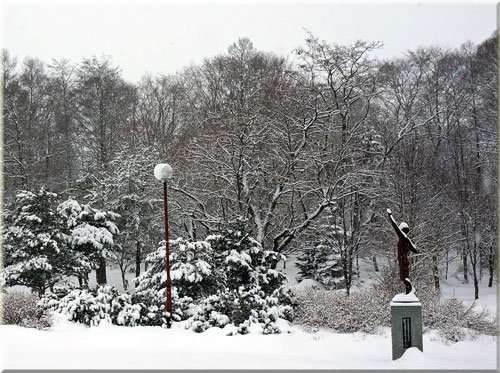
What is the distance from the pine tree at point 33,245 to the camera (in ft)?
43.4

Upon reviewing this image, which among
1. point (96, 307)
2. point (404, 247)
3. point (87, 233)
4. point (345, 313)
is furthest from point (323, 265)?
point (404, 247)

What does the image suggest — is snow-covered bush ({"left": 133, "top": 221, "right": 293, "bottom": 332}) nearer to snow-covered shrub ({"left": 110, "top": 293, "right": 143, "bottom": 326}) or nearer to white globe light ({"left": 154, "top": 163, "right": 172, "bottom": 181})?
snow-covered shrub ({"left": 110, "top": 293, "right": 143, "bottom": 326})

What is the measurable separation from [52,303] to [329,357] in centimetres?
562

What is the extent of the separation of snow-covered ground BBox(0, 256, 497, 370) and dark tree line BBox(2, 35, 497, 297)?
507cm

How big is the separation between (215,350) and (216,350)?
15 millimetres

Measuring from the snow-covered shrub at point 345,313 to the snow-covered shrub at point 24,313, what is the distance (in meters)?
4.86

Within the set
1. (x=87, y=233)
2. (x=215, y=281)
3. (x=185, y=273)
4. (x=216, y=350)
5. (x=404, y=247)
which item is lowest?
(x=216, y=350)

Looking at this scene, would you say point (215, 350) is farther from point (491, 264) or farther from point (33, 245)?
point (491, 264)

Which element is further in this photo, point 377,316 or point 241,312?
point 377,316

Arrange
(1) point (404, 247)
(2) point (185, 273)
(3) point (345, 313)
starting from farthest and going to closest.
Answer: (2) point (185, 273)
(3) point (345, 313)
(1) point (404, 247)

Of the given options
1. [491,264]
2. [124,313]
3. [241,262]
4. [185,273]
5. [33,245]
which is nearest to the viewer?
[124,313]

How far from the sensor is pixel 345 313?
9.67m

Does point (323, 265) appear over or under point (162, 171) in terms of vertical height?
under

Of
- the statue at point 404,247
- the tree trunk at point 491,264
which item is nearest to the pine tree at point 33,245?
the statue at point 404,247
